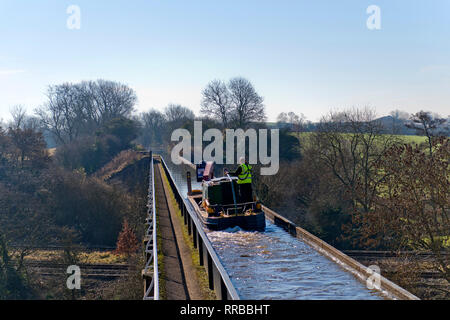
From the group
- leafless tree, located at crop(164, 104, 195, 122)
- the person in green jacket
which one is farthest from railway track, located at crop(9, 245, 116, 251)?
leafless tree, located at crop(164, 104, 195, 122)

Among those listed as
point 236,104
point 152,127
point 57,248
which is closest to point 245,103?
point 236,104

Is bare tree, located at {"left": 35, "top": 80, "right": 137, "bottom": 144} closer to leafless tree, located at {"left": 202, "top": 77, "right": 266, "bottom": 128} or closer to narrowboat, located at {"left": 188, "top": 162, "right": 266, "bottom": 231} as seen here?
leafless tree, located at {"left": 202, "top": 77, "right": 266, "bottom": 128}

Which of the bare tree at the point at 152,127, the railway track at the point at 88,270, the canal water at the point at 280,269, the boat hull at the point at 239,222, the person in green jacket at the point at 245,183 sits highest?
the bare tree at the point at 152,127

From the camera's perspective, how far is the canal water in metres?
8.33

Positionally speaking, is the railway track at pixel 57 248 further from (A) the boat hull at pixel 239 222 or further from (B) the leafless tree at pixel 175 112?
(B) the leafless tree at pixel 175 112

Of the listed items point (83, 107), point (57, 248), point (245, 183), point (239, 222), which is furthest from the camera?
point (83, 107)

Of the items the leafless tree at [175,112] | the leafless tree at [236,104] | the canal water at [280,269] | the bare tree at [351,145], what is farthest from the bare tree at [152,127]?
the canal water at [280,269]

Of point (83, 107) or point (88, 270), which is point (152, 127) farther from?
point (88, 270)

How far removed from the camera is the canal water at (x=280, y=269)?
8.33 metres

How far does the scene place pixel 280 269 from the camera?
1013 centimetres

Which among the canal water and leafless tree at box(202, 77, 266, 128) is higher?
leafless tree at box(202, 77, 266, 128)

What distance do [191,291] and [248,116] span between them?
42.7m

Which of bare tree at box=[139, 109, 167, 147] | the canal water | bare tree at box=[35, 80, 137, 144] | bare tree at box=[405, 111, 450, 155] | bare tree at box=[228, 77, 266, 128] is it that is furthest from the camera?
bare tree at box=[139, 109, 167, 147]

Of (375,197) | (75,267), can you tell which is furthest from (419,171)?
(75,267)
